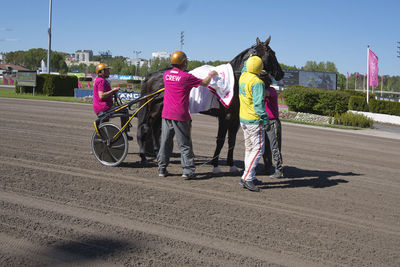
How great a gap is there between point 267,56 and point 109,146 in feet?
10.4

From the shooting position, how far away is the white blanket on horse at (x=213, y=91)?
20.6ft

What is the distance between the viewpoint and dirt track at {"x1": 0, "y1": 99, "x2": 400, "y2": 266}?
3461 mm

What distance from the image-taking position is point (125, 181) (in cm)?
577

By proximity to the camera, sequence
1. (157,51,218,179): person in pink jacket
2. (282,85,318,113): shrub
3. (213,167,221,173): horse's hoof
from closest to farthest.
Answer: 1. (157,51,218,179): person in pink jacket
2. (213,167,221,173): horse's hoof
3. (282,85,318,113): shrub

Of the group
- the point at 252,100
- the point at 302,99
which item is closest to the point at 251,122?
the point at 252,100

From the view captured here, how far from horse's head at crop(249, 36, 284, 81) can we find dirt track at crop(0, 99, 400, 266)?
1.89 metres

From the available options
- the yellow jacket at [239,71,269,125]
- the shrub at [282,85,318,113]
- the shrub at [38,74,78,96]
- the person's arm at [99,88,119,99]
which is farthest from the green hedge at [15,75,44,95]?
the yellow jacket at [239,71,269,125]

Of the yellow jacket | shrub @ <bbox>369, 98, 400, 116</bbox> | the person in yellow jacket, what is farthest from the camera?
shrub @ <bbox>369, 98, 400, 116</bbox>

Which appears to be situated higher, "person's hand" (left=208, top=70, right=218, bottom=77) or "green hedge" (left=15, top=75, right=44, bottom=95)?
"green hedge" (left=15, top=75, right=44, bottom=95)

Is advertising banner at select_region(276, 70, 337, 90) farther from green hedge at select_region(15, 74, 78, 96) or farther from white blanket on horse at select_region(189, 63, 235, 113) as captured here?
white blanket on horse at select_region(189, 63, 235, 113)

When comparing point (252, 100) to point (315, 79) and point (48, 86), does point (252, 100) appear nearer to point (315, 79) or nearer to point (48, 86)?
point (48, 86)

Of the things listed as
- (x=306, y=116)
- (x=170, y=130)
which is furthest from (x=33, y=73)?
(x=170, y=130)

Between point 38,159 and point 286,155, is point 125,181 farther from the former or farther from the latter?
point 286,155

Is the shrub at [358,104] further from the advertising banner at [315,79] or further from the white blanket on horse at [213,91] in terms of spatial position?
the advertising banner at [315,79]
